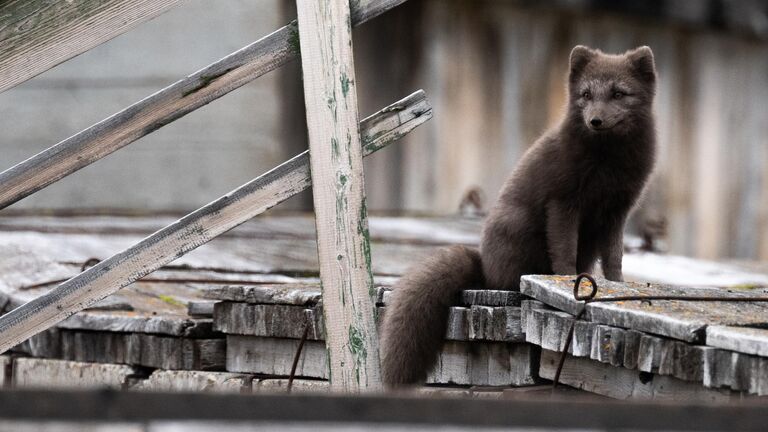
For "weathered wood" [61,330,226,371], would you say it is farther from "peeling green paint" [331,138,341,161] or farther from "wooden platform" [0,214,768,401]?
Result: "peeling green paint" [331,138,341,161]

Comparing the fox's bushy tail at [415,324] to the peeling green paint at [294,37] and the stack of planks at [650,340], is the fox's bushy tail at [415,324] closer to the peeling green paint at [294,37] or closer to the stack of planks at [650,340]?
the stack of planks at [650,340]

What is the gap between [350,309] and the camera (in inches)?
135

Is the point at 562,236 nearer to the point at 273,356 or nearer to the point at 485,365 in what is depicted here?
the point at 485,365

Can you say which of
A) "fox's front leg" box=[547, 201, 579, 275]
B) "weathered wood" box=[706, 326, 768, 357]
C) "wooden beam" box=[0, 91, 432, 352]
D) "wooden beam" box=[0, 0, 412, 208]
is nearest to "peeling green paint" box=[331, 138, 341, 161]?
"wooden beam" box=[0, 91, 432, 352]

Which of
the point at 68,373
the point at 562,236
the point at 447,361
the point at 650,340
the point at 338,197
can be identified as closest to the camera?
the point at 650,340

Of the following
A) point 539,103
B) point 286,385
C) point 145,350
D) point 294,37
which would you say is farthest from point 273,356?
point 539,103

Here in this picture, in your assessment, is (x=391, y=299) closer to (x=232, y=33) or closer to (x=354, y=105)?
(x=354, y=105)

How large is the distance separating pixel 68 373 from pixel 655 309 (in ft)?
7.85

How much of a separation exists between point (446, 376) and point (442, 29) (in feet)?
18.2

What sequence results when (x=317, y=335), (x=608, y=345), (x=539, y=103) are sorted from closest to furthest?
(x=608, y=345), (x=317, y=335), (x=539, y=103)

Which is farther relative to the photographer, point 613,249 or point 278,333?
point 613,249

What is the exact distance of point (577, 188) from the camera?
165 inches

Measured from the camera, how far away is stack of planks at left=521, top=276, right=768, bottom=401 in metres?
2.56

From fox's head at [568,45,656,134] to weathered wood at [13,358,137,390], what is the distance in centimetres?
191
